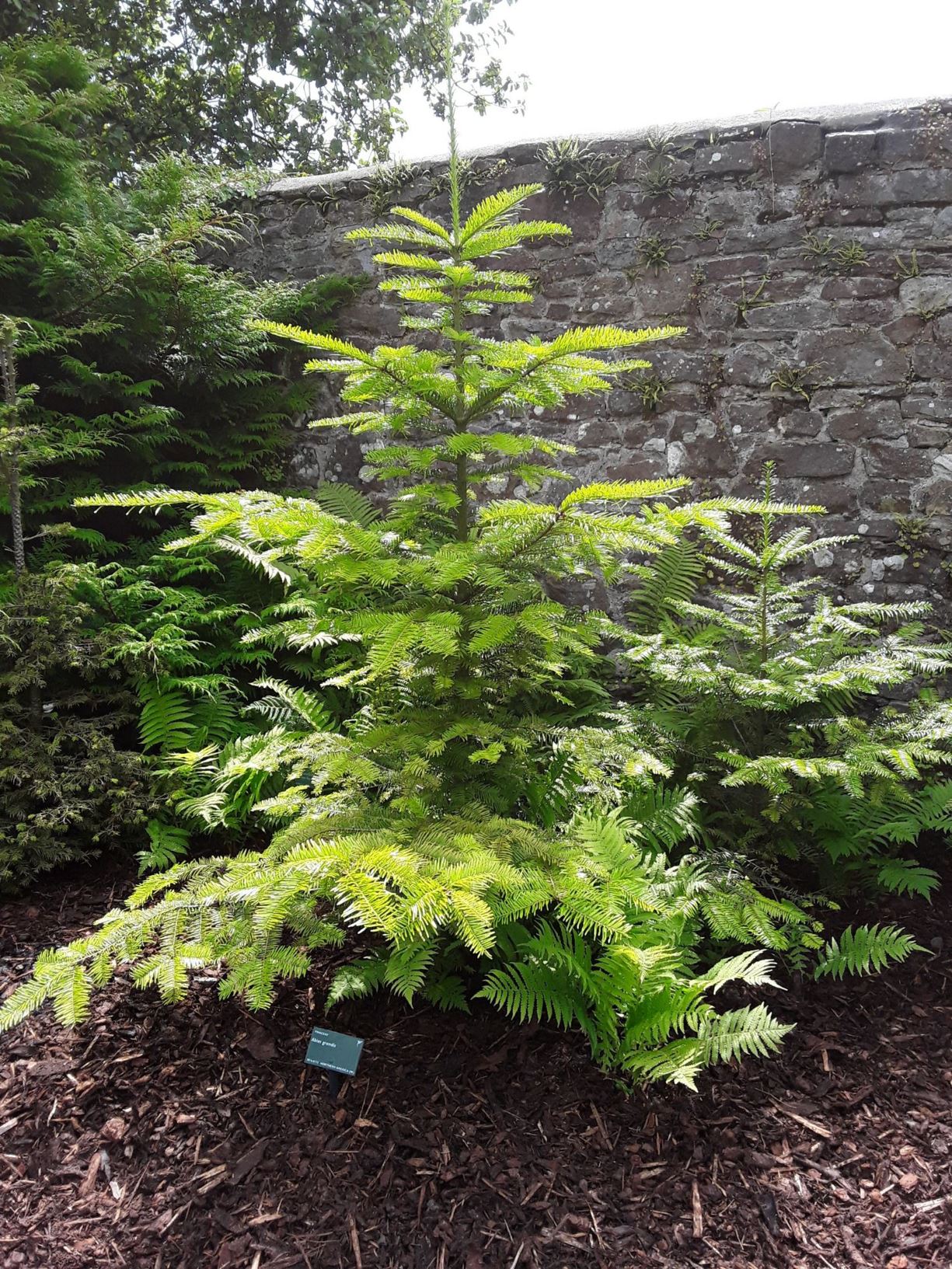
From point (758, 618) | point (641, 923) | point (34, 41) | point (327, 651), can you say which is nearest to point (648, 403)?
point (758, 618)

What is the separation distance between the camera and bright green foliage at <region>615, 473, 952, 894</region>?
108 inches

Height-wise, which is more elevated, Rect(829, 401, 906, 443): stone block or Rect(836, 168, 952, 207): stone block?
Rect(836, 168, 952, 207): stone block

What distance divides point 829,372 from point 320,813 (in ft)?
11.2

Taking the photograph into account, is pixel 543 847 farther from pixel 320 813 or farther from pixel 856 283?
pixel 856 283

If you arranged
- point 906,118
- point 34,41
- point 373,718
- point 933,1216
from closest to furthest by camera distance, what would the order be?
point 933,1216 < point 373,718 < point 906,118 < point 34,41

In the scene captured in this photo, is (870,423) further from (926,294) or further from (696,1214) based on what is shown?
(696,1214)

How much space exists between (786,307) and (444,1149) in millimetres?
4038

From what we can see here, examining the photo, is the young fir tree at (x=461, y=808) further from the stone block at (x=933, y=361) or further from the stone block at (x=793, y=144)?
the stone block at (x=793, y=144)

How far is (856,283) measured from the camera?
3.97 metres

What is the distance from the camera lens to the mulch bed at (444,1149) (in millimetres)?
1753

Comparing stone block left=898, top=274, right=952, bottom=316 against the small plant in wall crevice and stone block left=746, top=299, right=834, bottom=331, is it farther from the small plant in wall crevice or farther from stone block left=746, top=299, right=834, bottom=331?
the small plant in wall crevice

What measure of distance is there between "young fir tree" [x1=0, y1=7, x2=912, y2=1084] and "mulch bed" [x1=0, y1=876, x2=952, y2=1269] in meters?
0.17

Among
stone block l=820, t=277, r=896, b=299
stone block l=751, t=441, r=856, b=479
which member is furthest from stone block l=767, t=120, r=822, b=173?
stone block l=751, t=441, r=856, b=479

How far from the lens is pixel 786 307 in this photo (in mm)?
4066
